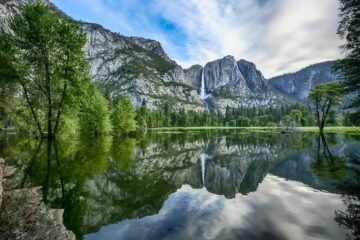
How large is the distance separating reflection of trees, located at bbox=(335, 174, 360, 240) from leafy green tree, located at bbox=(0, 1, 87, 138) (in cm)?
2962

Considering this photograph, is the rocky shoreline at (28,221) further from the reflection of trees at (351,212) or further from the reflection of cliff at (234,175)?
the reflection of trees at (351,212)

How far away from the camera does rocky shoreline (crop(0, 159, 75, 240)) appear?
559 centimetres

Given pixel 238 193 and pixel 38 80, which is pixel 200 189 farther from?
pixel 38 80

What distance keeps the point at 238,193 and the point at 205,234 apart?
5469mm

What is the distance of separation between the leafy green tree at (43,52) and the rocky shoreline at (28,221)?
25.9 meters

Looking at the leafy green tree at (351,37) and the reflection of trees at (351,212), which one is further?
the leafy green tree at (351,37)

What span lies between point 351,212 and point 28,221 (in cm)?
986

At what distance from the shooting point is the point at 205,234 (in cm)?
691

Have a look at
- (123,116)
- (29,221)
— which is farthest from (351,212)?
(123,116)

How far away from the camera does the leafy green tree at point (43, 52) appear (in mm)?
27891

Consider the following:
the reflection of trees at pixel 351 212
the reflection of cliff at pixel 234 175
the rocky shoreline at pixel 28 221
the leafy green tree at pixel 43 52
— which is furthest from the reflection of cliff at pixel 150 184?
the leafy green tree at pixel 43 52

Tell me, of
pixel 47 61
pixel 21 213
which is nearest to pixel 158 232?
pixel 21 213

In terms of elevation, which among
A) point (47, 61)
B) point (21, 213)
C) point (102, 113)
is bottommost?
point (21, 213)

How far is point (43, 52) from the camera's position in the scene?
29391mm
